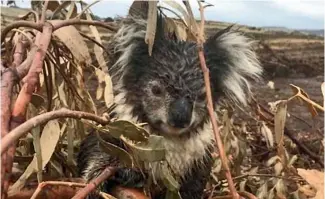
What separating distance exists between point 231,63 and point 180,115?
0.44 meters

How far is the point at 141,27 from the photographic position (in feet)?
6.98

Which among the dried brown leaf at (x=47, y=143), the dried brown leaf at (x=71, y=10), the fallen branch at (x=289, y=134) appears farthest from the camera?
the fallen branch at (x=289, y=134)

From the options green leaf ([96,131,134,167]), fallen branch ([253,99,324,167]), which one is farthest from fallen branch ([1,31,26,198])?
fallen branch ([253,99,324,167])

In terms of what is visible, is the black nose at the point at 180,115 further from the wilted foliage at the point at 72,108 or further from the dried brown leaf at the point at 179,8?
the dried brown leaf at the point at 179,8

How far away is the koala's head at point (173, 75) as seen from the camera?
1997 millimetres

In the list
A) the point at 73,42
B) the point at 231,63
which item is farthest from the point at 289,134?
the point at 73,42

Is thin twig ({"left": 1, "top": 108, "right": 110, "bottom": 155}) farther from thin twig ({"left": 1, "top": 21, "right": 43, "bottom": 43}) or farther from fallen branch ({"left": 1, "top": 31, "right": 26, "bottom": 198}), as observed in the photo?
thin twig ({"left": 1, "top": 21, "right": 43, "bottom": 43})

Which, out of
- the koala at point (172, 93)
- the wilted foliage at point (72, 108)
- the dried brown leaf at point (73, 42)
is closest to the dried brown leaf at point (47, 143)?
the wilted foliage at point (72, 108)

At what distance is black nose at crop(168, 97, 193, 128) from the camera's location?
190 cm

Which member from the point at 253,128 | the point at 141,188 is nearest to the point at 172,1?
the point at 141,188

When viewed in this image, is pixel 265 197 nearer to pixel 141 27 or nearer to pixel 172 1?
pixel 141 27

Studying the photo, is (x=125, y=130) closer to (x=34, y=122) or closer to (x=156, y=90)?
(x=34, y=122)

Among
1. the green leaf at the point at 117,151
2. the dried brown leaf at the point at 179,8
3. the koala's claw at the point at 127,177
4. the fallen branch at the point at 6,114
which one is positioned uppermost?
the dried brown leaf at the point at 179,8

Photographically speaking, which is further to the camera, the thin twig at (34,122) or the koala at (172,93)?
the koala at (172,93)
